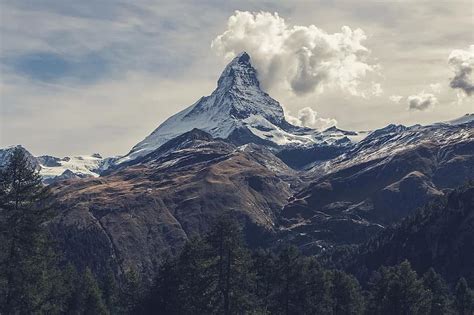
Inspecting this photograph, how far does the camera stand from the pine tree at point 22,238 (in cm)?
5378

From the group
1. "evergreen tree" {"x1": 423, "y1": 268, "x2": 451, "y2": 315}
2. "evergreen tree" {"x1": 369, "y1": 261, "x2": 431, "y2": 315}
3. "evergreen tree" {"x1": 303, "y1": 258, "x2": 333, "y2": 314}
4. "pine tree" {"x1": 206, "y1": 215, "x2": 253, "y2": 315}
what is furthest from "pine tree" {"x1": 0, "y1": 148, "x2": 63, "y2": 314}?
"evergreen tree" {"x1": 423, "y1": 268, "x2": 451, "y2": 315}

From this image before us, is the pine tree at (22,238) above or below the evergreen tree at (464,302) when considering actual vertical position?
above

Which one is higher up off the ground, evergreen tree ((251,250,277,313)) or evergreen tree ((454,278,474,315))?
evergreen tree ((251,250,277,313))

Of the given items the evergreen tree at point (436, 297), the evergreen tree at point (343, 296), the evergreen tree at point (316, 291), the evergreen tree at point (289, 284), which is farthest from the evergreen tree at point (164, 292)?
the evergreen tree at point (436, 297)

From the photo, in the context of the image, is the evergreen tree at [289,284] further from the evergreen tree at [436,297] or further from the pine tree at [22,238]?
the pine tree at [22,238]

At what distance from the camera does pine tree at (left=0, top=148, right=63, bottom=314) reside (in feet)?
176

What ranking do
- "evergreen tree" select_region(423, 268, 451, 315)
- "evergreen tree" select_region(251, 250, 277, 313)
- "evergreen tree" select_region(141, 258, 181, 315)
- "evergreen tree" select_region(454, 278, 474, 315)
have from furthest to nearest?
1. "evergreen tree" select_region(454, 278, 474, 315)
2. "evergreen tree" select_region(423, 268, 451, 315)
3. "evergreen tree" select_region(141, 258, 181, 315)
4. "evergreen tree" select_region(251, 250, 277, 313)

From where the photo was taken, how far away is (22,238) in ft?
177

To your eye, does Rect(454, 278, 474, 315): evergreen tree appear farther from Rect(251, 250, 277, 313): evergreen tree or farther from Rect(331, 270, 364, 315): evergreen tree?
Rect(251, 250, 277, 313): evergreen tree

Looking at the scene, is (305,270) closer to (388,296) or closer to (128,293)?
(388,296)

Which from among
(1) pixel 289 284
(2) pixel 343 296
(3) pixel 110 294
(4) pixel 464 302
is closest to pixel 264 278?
(1) pixel 289 284

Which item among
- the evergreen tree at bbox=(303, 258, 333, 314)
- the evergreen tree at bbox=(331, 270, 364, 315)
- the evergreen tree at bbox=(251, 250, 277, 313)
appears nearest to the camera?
the evergreen tree at bbox=(303, 258, 333, 314)

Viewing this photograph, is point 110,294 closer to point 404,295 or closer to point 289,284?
point 289,284

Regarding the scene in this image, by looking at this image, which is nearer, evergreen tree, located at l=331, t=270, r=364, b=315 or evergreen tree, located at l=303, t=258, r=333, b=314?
evergreen tree, located at l=303, t=258, r=333, b=314
